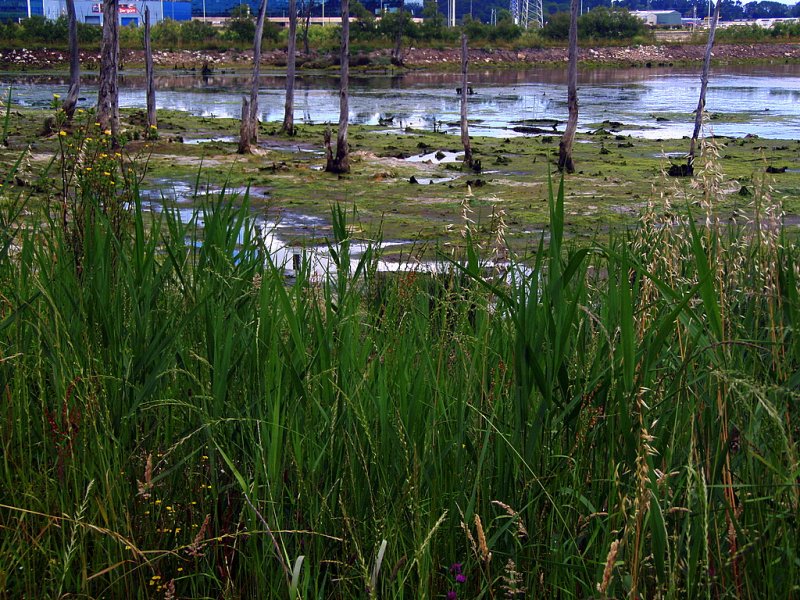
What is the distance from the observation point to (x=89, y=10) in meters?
95.2

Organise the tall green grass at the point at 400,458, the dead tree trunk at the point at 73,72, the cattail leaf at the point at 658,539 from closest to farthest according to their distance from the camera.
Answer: the cattail leaf at the point at 658,539 → the tall green grass at the point at 400,458 → the dead tree trunk at the point at 73,72

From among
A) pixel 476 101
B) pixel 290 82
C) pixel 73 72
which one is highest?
pixel 73 72

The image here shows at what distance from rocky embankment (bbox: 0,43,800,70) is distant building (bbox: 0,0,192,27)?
18091 mm

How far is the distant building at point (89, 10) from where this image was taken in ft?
306

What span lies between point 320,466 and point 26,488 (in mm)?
742

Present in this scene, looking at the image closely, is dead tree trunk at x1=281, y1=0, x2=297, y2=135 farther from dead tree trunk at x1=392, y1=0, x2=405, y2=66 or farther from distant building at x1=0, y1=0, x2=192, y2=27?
distant building at x1=0, y1=0, x2=192, y2=27

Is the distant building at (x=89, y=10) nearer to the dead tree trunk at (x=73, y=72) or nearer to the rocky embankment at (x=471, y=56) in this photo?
the rocky embankment at (x=471, y=56)

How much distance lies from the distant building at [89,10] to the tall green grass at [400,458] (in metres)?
92.4

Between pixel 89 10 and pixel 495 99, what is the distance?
63335 mm

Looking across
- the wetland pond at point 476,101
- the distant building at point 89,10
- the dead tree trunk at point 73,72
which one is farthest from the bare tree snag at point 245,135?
the distant building at point 89,10

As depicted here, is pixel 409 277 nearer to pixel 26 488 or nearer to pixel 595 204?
pixel 26 488

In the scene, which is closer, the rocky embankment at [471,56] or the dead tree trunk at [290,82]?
the dead tree trunk at [290,82]

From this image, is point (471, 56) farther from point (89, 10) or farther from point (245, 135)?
point (245, 135)

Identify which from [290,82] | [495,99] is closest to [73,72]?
[290,82]
